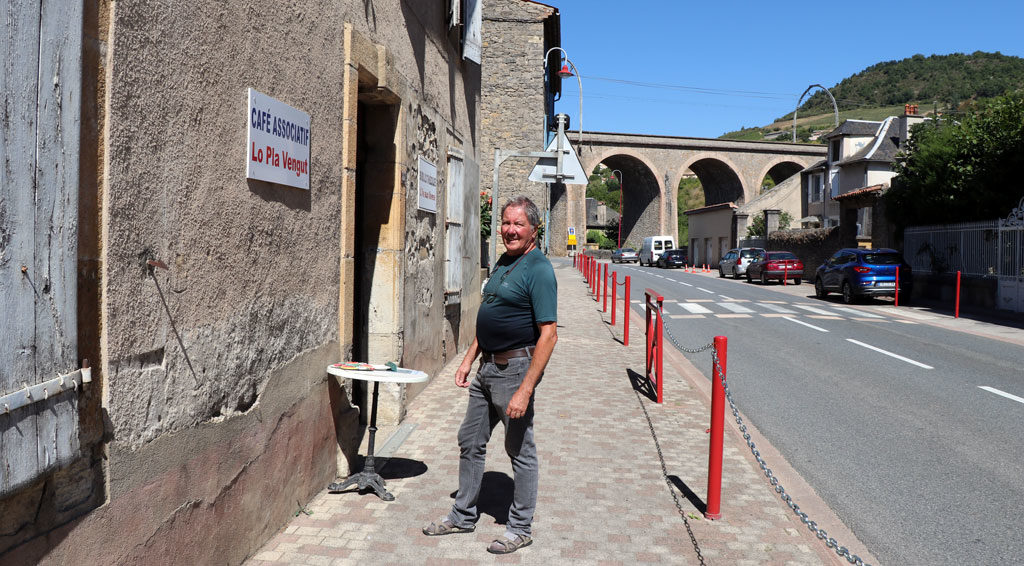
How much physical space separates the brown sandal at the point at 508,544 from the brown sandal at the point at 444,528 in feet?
0.81

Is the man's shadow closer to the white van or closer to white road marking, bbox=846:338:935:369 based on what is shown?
white road marking, bbox=846:338:935:369

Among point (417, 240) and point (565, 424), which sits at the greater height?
point (417, 240)

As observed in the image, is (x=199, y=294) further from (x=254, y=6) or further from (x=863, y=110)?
(x=863, y=110)

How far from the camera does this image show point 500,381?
3676 mm

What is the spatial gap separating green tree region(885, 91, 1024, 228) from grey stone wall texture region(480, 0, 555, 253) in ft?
42.5

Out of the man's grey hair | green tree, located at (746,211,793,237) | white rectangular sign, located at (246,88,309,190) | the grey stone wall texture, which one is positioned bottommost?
the man's grey hair

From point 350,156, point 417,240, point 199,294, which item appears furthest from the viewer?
point 417,240

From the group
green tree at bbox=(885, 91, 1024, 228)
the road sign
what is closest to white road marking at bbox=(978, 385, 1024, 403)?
the road sign

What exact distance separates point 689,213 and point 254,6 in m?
57.7

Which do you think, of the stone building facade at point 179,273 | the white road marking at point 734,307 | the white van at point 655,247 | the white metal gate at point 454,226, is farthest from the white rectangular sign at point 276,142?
the white van at point 655,247

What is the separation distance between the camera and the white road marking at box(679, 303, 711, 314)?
17328mm

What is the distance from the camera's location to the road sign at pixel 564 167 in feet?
37.0

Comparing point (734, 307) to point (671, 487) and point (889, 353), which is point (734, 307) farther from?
point (671, 487)

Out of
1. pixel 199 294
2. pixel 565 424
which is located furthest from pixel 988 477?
pixel 199 294
